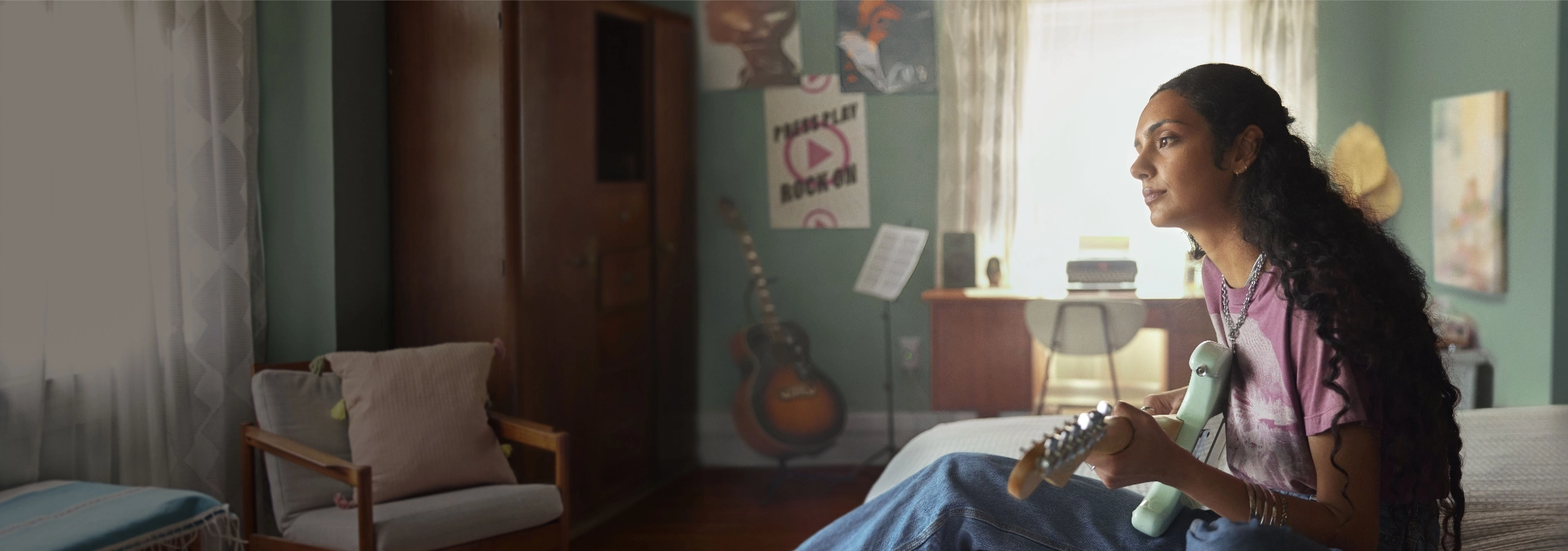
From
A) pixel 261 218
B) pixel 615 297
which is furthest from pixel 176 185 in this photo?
pixel 615 297

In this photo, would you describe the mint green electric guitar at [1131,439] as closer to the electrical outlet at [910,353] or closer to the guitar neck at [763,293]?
the guitar neck at [763,293]

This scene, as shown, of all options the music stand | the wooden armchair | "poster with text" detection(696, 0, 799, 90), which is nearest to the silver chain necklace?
the wooden armchair

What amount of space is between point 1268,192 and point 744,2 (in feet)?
10.7

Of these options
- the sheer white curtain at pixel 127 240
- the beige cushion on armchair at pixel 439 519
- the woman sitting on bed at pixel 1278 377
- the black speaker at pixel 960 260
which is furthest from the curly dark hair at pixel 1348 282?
the black speaker at pixel 960 260

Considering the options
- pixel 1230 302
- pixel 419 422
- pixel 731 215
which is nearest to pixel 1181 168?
pixel 1230 302

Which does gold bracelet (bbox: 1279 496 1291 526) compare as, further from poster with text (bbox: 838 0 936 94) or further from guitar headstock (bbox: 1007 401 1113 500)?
poster with text (bbox: 838 0 936 94)

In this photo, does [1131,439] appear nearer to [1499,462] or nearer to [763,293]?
[1499,462]

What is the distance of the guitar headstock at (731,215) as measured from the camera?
166 inches

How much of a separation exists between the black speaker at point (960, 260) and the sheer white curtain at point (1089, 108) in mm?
83

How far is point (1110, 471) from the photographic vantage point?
1.19 metres

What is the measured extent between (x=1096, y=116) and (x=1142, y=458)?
330 cm

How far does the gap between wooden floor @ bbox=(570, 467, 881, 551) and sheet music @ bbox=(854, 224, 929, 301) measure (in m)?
0.73

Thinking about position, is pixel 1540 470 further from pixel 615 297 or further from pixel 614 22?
pixel 614 22

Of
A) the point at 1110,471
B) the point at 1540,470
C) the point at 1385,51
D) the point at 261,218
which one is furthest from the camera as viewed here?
the point at 1385,51
